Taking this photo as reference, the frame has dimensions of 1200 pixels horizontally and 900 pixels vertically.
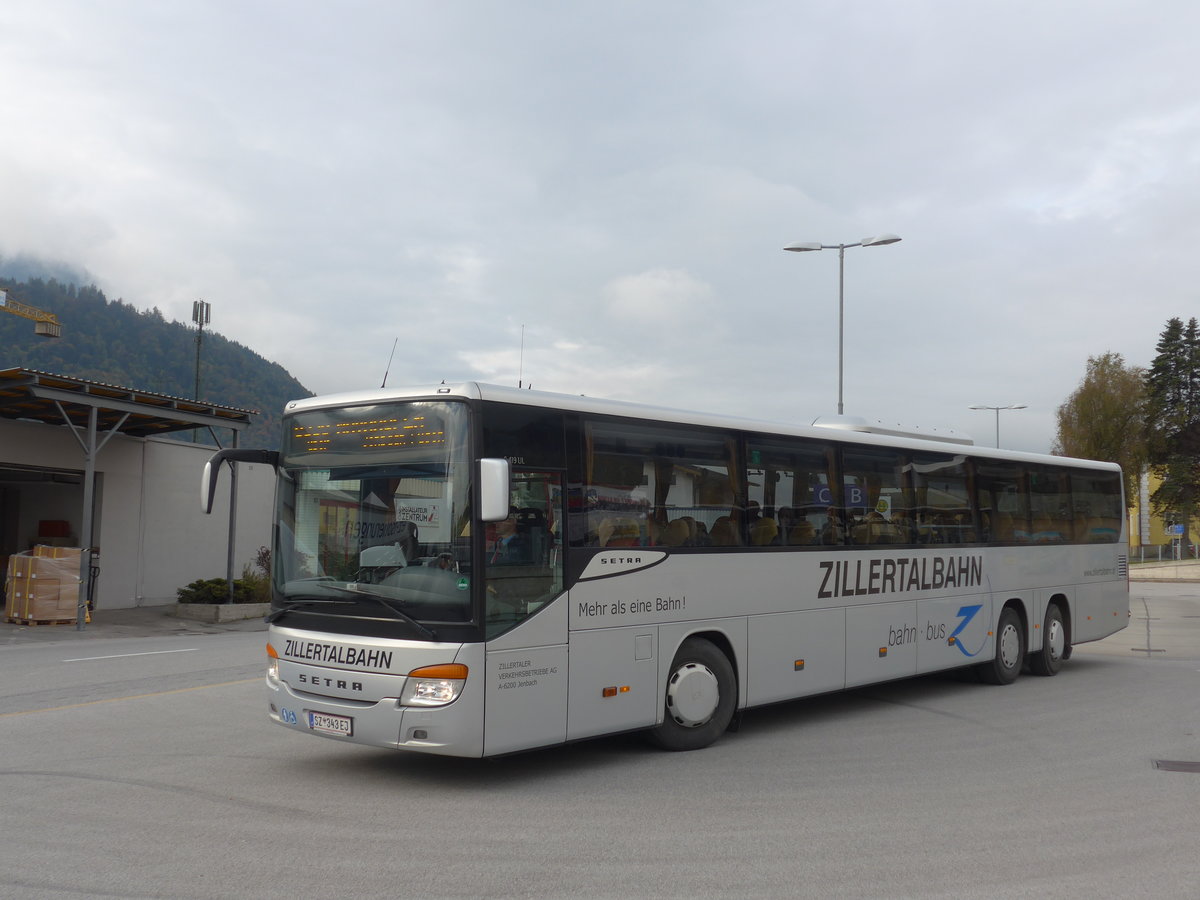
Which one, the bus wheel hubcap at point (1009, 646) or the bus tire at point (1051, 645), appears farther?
the bus tire at point (1051, 645)

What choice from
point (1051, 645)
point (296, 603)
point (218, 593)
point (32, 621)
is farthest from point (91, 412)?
point (1051, 645)

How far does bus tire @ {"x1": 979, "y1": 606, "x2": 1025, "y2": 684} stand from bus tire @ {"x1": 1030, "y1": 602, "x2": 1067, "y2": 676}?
2.00 ft

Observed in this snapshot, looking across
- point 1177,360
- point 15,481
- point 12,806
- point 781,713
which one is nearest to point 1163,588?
point 1177,360

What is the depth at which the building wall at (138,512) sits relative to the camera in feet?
81.9

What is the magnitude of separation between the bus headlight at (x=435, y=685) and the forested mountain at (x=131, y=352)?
85.6 meters

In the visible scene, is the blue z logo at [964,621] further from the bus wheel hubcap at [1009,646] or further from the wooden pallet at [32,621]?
the wooden pallet at [32,621]

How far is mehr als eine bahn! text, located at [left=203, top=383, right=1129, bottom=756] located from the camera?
7047 mm

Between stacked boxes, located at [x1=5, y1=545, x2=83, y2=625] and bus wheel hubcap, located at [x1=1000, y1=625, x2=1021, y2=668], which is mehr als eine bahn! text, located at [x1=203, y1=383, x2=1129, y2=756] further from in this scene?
stacked boxes, located at [x1=5, y1=545, x2=83, y2=625]

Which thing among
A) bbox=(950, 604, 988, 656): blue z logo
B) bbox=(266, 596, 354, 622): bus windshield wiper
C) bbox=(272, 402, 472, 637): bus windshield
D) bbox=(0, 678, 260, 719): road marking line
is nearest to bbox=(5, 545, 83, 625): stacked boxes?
bbox=(0, 678, 260, 719): road marking line

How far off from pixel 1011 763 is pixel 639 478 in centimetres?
385

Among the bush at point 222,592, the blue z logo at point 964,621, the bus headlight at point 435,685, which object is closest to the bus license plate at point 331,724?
the bus headlight at point 435,685

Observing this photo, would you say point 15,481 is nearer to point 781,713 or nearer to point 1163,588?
point 781,713

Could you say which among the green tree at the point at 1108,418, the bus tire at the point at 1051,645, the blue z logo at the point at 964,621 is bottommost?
the bus tire at the point at 1051,645

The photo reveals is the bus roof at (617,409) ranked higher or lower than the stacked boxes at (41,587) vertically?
higher
